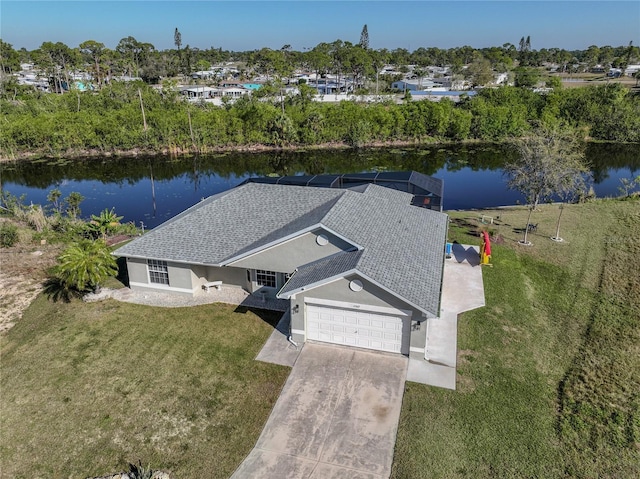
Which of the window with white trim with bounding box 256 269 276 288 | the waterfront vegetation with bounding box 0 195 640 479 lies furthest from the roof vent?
the waterfront vegetation with bounding box 0 195 640 479

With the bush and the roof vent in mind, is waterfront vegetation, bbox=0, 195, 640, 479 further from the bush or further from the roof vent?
the bush

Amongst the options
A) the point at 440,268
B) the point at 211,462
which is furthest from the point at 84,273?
the point at 440,268

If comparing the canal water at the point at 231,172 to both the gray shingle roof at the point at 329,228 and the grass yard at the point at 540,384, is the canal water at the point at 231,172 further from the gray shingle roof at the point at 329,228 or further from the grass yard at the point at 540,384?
the grass yard at the point at 540,384

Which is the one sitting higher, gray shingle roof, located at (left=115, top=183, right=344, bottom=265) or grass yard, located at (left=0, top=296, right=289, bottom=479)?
gray shingle roof, located at (left=115, top=183, right=344, bottom=265)

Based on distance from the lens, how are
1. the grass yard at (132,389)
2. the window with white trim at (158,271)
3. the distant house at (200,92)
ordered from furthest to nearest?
the distant house at (200,92), the window with white trim at (158,271), the grass yard at (132,389)

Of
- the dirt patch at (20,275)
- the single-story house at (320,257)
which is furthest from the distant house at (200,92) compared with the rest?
the single-story house at (320,257)

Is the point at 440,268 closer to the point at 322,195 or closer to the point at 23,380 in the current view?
the point at 322,195
